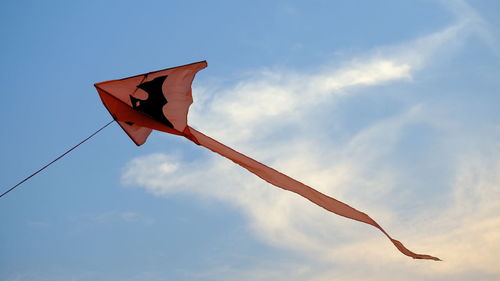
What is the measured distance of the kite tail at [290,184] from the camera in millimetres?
8812

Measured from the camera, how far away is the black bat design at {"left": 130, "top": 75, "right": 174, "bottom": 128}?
7797mm

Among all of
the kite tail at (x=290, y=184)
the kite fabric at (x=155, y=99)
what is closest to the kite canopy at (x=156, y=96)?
the kite fabric at (x=155, y=99)

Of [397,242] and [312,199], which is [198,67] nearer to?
[312,199]

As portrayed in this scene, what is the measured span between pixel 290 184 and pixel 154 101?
2.94m

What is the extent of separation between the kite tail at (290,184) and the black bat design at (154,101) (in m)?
0.82

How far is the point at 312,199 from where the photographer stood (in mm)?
9109

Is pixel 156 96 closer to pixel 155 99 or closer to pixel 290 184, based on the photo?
pixel 155 99

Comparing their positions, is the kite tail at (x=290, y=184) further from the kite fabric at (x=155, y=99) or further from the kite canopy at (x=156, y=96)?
the kite canopy at (x=156, y=96)

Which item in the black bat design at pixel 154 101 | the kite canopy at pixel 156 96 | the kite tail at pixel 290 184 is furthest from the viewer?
the kite tail at pixel 290 184

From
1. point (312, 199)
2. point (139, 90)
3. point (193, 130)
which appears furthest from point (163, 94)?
point (312, 199)

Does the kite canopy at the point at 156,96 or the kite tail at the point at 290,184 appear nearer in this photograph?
the kite canopy at the point at 156,96

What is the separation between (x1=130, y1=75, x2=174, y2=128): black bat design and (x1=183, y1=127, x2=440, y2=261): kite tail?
2.71ft

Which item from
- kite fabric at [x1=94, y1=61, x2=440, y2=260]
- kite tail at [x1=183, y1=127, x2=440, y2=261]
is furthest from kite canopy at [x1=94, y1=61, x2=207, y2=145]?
kite tail at [x1=183, y1=127, x2=440, y2=261]

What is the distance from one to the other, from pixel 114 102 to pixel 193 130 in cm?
233
